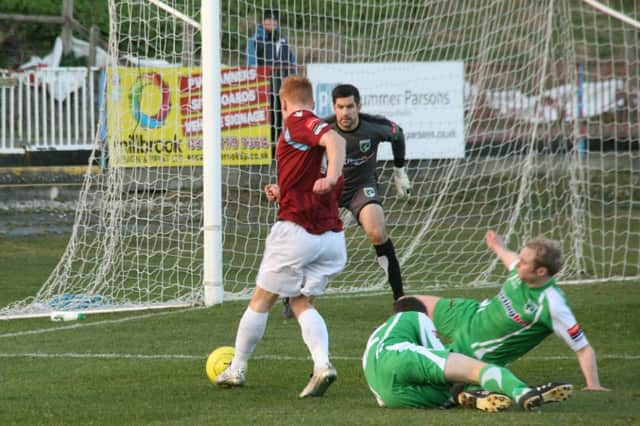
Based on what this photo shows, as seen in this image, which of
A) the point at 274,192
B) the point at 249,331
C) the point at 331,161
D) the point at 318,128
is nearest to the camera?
the point at 331,161

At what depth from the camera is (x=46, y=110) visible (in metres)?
20.3

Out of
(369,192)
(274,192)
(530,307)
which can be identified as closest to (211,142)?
(369,192)

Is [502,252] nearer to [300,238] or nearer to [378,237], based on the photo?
[300,238]

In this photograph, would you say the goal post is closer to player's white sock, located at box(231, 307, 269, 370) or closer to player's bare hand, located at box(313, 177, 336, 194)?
player's white sock, located at box(231, 307, 269, 370)

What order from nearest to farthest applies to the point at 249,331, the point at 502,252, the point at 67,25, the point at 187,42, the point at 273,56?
the point at 502,252, the point at 249,331, the point at 187,42, the point at 273,56, the point at 67,25

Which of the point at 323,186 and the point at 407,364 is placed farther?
the point at 323,186

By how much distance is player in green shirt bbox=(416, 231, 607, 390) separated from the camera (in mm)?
7016

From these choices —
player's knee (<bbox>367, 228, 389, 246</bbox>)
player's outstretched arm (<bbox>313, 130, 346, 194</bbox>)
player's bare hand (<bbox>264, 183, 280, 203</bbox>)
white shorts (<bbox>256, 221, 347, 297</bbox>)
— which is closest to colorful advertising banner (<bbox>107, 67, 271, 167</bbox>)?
player's knee (<bbox>367, 228, 389, 246</bbox>)

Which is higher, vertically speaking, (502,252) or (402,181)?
(402,181)

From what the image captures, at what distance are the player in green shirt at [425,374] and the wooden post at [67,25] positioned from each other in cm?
1774

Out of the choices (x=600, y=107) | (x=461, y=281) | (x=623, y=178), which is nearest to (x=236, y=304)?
(x=461, y=281)

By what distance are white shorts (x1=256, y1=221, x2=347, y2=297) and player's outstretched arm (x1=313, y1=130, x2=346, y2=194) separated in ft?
1.18

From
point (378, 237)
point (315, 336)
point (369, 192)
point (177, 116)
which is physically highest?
point (177, 116)

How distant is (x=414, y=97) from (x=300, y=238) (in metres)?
9.40
